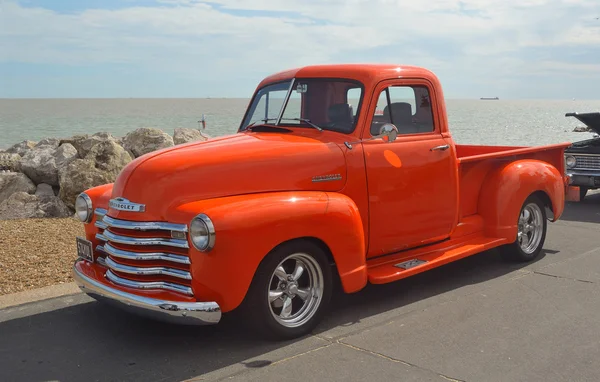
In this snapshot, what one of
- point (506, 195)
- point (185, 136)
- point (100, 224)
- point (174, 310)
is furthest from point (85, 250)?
point (185, 136)

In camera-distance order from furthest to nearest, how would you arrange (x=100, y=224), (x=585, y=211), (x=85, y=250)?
1. (x=585, y=211)
2. (x=85, y=250)
3. (x=100, y=224)

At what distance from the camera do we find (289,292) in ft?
15.8

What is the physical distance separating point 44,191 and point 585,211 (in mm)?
8945

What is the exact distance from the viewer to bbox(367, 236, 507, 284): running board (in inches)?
214

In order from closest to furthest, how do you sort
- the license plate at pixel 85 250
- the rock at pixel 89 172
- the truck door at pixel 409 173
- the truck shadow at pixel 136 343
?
the truck shadow at pixel 136 343 < the license plate at pixel 85 250 < the truck door at pixel 409 173 < the rock at pixel 89 172

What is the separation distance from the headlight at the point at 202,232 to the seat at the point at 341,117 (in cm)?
176

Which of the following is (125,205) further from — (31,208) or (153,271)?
(31,208)

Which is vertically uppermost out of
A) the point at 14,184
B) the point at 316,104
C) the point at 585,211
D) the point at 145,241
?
the point at 316,104

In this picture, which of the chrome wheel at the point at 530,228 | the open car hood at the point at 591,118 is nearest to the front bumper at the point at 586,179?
the open car hood at the point at 591,118

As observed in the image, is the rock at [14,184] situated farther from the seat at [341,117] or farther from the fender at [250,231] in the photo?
the fender at [250,231]

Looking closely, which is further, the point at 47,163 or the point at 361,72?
the point at 47,163

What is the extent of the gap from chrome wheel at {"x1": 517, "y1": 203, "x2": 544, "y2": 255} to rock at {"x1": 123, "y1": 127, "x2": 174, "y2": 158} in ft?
22.0

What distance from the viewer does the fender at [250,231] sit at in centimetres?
434

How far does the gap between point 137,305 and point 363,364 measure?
156 centimetres
